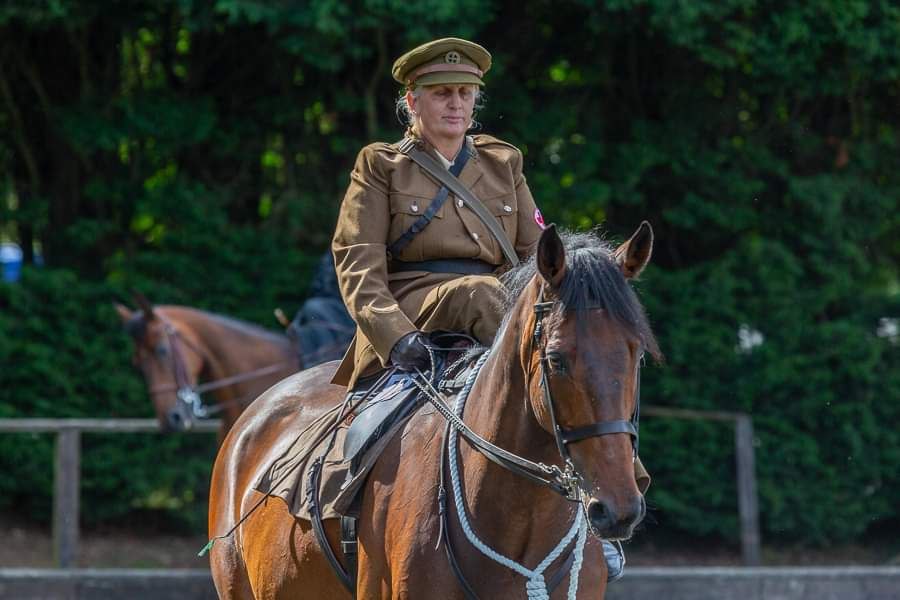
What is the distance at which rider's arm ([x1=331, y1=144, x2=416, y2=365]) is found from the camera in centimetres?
427

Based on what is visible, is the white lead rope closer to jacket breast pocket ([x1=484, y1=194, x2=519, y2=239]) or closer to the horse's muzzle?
the horse's muzzle

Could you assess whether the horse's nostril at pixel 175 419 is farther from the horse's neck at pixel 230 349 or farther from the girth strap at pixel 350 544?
the girth strap at pixel 350 544

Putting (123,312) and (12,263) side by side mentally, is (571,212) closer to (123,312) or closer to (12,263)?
(123,312)

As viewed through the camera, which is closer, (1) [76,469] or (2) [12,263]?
(1) [76,469]

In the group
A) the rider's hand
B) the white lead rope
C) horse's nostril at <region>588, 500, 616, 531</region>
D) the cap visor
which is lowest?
the white lead rope

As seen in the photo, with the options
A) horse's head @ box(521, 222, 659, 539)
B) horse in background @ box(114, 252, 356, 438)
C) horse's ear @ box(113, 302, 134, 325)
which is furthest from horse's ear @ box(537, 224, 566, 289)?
horse's ear @ box(113, 302, 134, 325)

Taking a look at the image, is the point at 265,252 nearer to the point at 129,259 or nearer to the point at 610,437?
the point at 129,259

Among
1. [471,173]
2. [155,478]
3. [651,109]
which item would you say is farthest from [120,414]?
[471,173]

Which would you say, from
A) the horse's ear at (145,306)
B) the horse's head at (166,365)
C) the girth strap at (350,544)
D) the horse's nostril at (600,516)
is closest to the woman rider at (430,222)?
the girth strap at (350,544)

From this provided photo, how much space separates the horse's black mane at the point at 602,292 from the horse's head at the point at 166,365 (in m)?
6.14

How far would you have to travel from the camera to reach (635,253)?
11.6 ft

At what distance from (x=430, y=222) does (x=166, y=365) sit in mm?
5226

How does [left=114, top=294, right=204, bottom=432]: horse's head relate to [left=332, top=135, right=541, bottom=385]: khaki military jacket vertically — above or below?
below

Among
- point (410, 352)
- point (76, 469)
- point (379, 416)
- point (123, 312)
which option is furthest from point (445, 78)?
point (76, 469)
